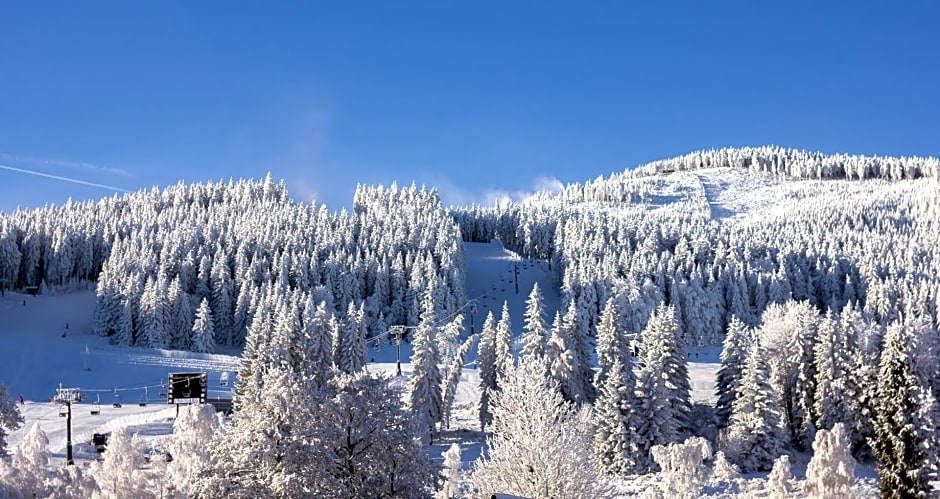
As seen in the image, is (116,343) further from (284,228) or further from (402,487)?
(402,487)

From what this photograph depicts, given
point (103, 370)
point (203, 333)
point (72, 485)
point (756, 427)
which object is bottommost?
point (756, 427)

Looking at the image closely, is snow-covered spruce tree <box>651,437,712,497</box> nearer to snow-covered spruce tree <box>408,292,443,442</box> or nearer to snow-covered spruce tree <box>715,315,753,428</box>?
snow-covered spruce tree <box>715,315,753,428</box>

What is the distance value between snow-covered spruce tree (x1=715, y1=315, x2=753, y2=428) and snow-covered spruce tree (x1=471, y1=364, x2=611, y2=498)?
38136 mm

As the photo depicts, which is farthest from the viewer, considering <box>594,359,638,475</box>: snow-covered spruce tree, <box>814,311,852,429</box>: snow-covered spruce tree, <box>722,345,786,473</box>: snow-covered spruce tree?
<box>814,311,852,429</box>: snow-covered spruce tree

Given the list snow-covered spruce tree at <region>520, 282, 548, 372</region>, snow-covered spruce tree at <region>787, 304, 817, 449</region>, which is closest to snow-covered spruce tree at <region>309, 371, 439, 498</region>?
snow-covered spruce tree at <region>520, 282, 548, 372</region>

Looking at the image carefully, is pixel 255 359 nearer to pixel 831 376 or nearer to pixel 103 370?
pixel 103 370

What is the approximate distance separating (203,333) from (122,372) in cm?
1536

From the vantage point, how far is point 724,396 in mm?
60250

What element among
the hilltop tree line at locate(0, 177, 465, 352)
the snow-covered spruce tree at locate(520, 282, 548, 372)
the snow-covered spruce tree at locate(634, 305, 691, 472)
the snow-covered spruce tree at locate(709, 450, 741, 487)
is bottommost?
the snow-covered spruce tree at locate(709, 450, 741, 487)

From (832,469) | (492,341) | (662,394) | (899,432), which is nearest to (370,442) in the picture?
(832,469)

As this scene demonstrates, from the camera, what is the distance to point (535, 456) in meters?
23.5

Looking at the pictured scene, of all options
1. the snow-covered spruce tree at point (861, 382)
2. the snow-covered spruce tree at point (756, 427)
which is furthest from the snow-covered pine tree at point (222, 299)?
the snow-covered spruce tree at point (861, 382)

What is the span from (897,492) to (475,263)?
431 ft

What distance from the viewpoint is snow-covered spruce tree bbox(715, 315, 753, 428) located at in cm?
5941
